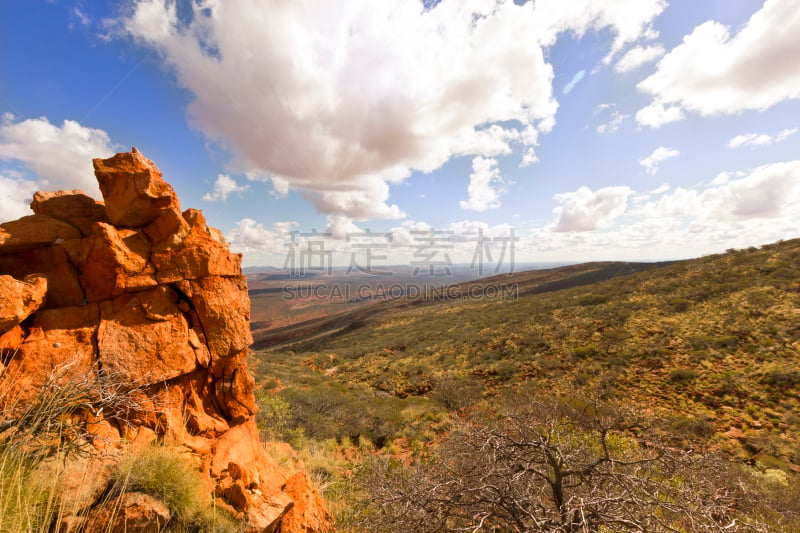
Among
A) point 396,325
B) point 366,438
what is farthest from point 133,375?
point 396,325

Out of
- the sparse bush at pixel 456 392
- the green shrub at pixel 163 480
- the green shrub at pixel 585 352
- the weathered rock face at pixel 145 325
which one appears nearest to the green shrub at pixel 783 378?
the green shrub at pixel 585 352

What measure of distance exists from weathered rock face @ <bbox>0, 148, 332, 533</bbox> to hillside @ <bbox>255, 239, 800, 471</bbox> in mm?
6669

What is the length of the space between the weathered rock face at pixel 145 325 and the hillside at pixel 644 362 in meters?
6.67

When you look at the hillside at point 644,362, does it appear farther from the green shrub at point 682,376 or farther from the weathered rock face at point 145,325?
the weathered rock face at point 145,325

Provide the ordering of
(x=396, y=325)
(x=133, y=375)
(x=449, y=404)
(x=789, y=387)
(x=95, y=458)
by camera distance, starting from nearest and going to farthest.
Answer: (x=95, y=458), (x=133, y=375), (x=789, y=387), (x=449, y=404), (x=396, y=325)

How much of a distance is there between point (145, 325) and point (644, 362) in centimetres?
2160

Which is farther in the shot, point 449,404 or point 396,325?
point 396,325

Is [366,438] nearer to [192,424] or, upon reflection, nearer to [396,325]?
[192,424]

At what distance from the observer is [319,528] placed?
453cm

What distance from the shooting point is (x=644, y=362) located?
15.7 metres

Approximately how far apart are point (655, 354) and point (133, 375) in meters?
22.5

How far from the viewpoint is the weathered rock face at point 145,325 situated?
3980 millimetres

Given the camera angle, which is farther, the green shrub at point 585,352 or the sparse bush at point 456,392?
the green shrub at point 585,352

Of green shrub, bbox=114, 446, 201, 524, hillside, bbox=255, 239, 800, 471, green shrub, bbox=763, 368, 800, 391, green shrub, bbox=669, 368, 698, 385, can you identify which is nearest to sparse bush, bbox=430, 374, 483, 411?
hillside, bbox=255, 239, 800, 471
